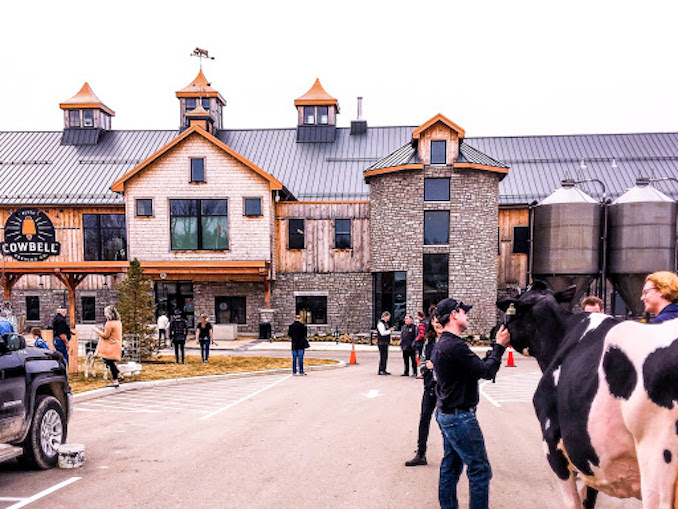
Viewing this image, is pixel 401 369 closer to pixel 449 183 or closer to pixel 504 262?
pixel 449 183

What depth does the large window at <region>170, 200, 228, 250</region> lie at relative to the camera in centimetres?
2592

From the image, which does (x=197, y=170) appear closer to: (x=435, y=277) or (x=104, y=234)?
(x=104, y=234)

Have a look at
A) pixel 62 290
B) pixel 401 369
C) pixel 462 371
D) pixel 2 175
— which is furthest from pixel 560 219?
pixel 2 175

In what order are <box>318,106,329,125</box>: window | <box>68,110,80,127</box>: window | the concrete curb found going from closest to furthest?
the concrete curb < <box>318,106,329,125</box>: window < <box>68,110,80,127</box>: window

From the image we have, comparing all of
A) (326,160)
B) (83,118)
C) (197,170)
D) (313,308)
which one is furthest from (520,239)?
(83,118)

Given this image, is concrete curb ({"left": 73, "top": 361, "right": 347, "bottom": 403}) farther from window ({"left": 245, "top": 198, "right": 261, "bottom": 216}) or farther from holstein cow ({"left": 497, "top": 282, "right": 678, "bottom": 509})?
window ({"left": 245, "top": 198, "right": 261, "bottom": 216})

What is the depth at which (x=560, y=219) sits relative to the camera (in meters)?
20.7

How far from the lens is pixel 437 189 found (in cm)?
2466

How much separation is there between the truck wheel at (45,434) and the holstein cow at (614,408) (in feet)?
19.7

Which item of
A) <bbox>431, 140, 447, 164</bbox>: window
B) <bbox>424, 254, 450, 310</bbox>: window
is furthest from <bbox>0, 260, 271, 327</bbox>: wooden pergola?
<bbox>431, 140, 447, 164</bbox>: window

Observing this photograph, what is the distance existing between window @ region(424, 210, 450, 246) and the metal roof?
3.75 metres

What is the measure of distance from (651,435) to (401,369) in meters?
13.5

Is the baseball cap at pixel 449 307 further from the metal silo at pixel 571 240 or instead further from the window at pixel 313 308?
the window at pixel 313 308

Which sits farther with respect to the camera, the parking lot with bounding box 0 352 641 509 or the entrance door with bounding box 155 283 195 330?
the entrance door with bounding box 155 283 195 330
